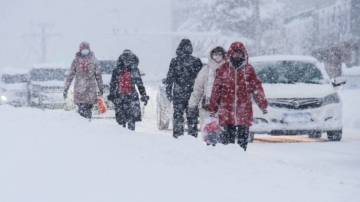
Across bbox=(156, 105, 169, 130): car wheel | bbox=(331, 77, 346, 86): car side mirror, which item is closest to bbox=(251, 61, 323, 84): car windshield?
bbox=(331, 77, 346, 86): car side mirror

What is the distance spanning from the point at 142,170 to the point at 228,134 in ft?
5.32

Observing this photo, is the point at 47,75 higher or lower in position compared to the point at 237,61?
lower

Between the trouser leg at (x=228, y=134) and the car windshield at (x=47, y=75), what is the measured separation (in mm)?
11988

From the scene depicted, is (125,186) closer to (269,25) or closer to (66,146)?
(66,146)

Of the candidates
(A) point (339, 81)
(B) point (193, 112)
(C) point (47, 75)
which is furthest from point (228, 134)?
(C) point (47, 75)

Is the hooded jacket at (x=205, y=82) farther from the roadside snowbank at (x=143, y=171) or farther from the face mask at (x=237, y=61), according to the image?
the face mask at (x=237, y=61)

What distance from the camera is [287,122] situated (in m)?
10.3

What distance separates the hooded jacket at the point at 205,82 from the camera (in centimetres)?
809

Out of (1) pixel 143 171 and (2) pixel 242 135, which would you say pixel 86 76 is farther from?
(1) pixel 143 171

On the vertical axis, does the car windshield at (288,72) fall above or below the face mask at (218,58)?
below

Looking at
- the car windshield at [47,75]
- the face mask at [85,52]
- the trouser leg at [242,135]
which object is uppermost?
the face mask at [85,52]

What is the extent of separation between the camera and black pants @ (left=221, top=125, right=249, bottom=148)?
23.2ft

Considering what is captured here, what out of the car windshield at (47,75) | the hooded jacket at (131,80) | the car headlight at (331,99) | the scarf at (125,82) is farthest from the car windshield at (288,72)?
the car windshield at (47,75)

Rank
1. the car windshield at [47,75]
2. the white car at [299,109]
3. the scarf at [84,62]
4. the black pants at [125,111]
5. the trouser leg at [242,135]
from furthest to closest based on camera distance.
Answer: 1. the car windshield at [47,75]
2. the white car at [299,109]
3. the scarf at [84,62]
4. the black pants at [125,111]
5. the trouser leg at [242,135]
